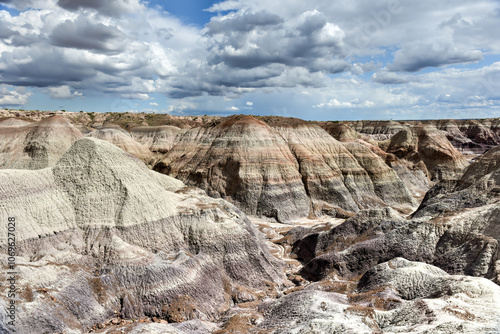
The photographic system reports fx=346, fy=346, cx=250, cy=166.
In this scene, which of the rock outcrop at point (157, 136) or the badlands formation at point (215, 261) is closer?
the badlands formation at point (215, 261)

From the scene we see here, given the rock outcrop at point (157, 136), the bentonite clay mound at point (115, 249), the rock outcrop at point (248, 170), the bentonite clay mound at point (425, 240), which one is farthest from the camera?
the rock outcrop at point (157, 136)

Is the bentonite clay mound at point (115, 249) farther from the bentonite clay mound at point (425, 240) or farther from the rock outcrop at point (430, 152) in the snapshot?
the rock outcrop at point (430, 152)

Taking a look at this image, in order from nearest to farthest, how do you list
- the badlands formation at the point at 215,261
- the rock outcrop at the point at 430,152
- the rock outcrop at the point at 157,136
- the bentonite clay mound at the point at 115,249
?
the badlands formation at the point at 215,261, the bentonite clay mound at the point at 115,249, the rock outcrop at the point at 430,152, the rock outcrop at the point at 157,136

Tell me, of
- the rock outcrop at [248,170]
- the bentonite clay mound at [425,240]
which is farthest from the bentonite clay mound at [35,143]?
the bentonite clay mound at [425,240]

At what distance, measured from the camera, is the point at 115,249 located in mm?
19000

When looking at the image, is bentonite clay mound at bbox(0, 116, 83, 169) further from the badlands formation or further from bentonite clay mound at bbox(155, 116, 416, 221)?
the badlands formation

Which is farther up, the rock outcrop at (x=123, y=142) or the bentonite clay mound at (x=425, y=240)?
the rock outcrop at (x=123, y=142)

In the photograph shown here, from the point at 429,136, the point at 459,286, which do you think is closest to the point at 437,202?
the point at 459,286

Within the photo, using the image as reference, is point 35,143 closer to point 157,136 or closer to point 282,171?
point 157,136

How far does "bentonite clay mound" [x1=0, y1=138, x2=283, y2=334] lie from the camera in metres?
15.7

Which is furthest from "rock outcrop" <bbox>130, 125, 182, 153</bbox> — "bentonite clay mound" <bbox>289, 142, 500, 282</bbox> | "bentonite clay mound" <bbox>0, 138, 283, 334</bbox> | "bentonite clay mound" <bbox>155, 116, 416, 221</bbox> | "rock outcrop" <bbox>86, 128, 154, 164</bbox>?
"bentonite clay mound" <bbox>289, 142, 500, 282</bbox>

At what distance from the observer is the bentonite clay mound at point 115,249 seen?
1573cm

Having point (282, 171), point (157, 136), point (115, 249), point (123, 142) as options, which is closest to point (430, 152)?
point (282, 171)

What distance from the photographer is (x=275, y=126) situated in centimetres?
5397
